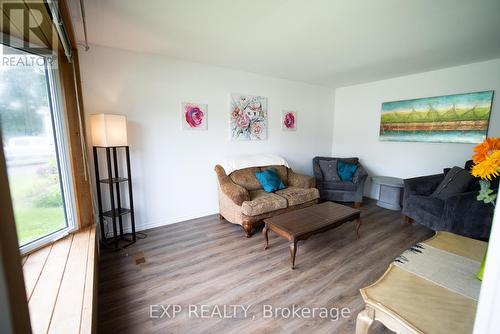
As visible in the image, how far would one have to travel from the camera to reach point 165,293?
6.16 feet

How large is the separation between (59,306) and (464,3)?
3.55 meters

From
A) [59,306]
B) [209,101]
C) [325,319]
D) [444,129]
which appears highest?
[209,101]

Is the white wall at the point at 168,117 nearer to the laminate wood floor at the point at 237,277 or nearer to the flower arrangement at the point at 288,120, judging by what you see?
the flower arrangement at the point at 288,120

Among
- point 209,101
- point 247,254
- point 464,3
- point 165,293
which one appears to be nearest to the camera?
point 464,3

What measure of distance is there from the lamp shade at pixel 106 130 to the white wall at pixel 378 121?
175 inches

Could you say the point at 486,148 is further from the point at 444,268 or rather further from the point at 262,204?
the point at 262,204

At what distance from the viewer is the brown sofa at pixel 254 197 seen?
2.89 meters

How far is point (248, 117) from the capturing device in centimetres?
386

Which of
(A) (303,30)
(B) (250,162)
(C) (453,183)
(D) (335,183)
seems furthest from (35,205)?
(C) (453,183)

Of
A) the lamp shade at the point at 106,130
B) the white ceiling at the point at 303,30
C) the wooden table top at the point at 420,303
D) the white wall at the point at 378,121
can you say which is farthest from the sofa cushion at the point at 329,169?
the lamp shade at the point at 106,130

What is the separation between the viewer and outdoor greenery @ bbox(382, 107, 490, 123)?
3185mm

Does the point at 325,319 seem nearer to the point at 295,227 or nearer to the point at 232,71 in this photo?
the point at 295,227

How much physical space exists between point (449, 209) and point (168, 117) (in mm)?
3747

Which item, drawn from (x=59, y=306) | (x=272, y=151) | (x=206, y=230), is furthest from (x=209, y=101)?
(x=59, y=306)
